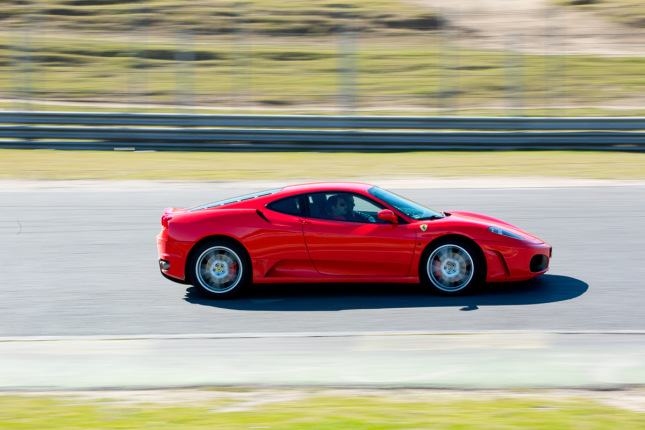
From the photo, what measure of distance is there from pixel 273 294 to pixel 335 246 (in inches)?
33.2

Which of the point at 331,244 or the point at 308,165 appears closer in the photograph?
the point at 331,244

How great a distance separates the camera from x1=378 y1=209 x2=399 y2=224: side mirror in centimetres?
669

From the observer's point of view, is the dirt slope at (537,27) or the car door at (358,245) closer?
the car door at (358,245)

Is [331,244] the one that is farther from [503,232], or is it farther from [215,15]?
[215,15]

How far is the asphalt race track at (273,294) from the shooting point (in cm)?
614

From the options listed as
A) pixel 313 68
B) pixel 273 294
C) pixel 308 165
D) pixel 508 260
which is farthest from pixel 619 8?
pixel 273 294

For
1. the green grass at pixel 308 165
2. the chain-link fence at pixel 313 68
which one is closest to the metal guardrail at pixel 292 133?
the green grass at pixel 308 165

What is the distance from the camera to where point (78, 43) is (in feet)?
85.8

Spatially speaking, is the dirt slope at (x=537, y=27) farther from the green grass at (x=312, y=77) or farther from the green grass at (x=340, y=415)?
the green grass at (x=340, y=415)

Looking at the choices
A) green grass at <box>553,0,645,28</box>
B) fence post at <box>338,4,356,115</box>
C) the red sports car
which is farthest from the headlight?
green grass at <box>553,0,645,28</box>

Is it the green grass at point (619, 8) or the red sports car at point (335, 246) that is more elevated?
the green grass at point (619, 8)

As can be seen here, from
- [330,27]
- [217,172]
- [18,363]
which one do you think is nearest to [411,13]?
[330,27]

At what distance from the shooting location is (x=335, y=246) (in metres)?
6.73

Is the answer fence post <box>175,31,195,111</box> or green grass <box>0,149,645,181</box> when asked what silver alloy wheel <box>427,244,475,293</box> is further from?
fence post <box>175,31,195,111</box>
